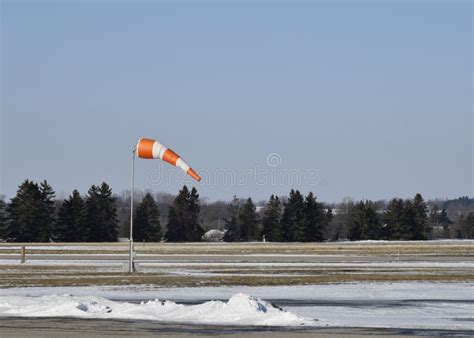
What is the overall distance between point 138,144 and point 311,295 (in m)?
12.9

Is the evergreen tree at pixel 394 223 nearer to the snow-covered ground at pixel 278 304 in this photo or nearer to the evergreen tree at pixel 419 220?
the evergreen tree at pixel 419 220

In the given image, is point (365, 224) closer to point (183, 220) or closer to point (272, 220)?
point (272, 220)

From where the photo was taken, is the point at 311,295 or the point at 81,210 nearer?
the point at 311,295

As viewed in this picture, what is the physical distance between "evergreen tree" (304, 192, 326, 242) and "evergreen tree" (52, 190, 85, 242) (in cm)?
2499

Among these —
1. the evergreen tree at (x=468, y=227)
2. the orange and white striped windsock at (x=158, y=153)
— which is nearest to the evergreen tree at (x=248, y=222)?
the evergreen tree at (x=468, y=227)

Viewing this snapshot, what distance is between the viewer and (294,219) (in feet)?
357

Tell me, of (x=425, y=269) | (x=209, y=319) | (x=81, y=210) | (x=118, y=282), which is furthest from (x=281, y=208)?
(x=209, y=319)

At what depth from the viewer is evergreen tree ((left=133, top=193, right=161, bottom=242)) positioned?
355 ft

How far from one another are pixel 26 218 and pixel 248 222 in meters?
28.2

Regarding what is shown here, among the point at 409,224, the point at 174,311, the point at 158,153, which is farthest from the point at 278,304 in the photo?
the point at 409,224

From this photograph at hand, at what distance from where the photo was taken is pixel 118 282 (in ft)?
113

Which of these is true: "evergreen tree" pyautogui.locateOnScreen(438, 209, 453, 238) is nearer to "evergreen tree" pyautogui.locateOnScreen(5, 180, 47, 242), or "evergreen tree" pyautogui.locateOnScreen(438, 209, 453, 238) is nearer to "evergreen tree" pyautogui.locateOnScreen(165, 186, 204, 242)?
"evergreen tree" pyautogui.locateOnScreen(165, 186, 204, 242)

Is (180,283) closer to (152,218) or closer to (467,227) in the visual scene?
(152,218)

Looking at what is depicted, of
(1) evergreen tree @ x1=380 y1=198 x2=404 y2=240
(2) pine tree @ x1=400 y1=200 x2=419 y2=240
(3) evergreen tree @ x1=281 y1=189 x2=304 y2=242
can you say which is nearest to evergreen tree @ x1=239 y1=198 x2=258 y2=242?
(3) evergreen tree @ x1=281 y1=189 x2=304 y2=242
